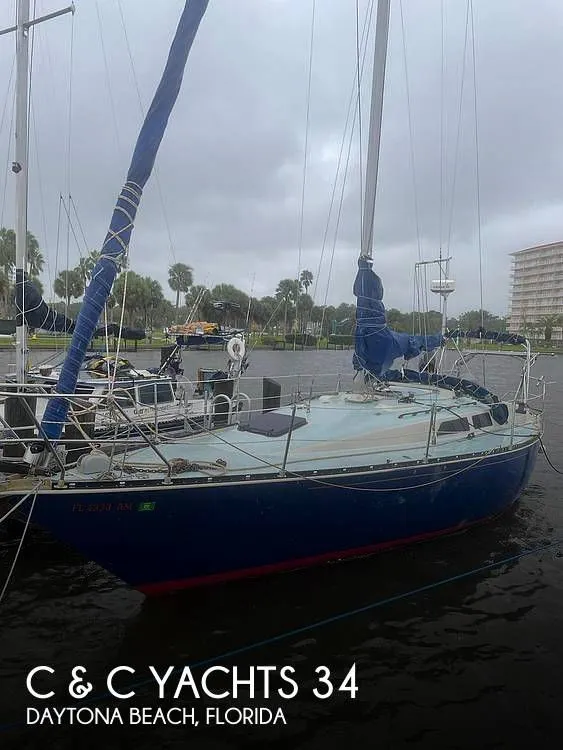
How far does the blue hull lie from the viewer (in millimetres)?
6250

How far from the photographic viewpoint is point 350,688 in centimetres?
585

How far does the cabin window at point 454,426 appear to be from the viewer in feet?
31.9

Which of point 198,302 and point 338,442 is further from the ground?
point 198,302

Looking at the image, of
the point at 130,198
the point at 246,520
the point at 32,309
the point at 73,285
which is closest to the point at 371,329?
the point at 246,520

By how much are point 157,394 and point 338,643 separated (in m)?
10.1

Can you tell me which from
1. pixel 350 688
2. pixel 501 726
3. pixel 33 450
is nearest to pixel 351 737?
pixel 350 688

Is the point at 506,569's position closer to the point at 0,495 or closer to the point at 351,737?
the point at 351,737

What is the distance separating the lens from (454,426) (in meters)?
9.93

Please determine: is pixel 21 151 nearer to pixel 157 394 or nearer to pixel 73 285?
pixel 157 394

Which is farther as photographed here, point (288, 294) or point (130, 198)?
point (288, 294)

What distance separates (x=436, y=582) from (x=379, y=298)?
5841mm

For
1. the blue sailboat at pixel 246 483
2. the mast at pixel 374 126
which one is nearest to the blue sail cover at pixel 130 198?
the blue sailboat at pixel 246 483

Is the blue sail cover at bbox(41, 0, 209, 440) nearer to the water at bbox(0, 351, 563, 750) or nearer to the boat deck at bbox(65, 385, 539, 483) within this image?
the boat deck at bbox(65, 385, 539, 483)

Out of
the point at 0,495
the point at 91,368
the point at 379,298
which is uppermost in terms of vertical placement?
the point at 379,298
